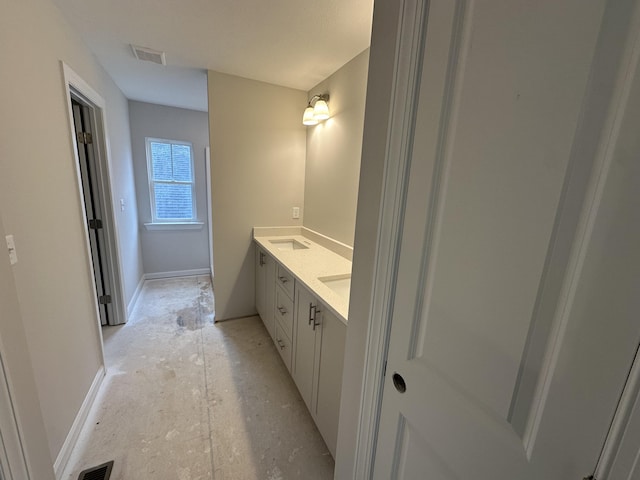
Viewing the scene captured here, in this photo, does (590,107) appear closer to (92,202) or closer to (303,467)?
(303,467)

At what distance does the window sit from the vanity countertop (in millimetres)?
1898

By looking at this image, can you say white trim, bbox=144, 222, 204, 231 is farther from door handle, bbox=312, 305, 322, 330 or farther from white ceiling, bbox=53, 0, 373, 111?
door handle, bbox=312, 305, 322, 330

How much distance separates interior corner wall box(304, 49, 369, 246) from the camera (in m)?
1.95

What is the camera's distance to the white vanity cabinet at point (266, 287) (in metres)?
2.29

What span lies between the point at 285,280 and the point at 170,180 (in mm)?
2974

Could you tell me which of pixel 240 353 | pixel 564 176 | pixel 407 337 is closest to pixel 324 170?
pixel 240 353

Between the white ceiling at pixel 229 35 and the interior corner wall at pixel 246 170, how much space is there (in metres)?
0.18

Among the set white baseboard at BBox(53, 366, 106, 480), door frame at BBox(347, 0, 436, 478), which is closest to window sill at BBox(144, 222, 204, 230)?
white baseboard at BBox(53, 366, 106, 480)

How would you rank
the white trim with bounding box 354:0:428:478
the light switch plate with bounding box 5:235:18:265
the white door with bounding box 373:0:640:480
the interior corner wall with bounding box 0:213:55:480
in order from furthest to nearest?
the light switch plate with bounding box 5:235:18:265 → the interior corner wall with bounding box 0:213:55:480 → the white trim with bounding box 354:0:428:478 → the white door with bounding box 373:0:640:480

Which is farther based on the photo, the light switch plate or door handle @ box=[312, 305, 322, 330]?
door handle @ box=[312, 305, 322, 330]

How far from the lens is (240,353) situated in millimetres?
2303

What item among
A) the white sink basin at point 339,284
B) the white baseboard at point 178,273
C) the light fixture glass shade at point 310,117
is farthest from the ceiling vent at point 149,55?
the white baseboard at point 178,273

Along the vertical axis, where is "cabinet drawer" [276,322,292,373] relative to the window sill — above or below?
below

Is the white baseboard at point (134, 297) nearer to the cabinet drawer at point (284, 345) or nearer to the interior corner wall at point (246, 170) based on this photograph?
the interior corner wall at point (246, 170)
